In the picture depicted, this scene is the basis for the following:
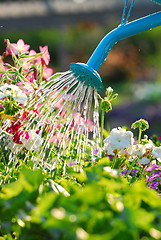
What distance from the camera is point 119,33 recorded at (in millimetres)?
916

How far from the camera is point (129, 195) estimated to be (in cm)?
60

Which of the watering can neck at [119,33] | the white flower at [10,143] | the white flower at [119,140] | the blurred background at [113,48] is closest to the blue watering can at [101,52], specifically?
the watering can neck at [119,33]

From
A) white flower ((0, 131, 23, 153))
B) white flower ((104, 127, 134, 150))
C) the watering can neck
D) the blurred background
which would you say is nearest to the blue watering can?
the watering can neck

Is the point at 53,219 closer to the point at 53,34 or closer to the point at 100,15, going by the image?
the point at 100,15

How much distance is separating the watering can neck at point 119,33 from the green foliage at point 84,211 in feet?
0.95

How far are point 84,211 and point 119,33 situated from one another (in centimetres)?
49

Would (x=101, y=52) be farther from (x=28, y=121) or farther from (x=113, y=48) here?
(x=113, y=48)

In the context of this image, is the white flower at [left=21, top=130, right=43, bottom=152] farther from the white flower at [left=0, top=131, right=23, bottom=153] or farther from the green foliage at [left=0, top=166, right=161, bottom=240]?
the green foliage at [left=0, top=166, right=161, bottom=240]

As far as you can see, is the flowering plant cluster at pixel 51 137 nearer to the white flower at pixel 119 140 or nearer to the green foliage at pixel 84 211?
the white flower at pixel 119 140

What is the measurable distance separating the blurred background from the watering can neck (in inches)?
59.2

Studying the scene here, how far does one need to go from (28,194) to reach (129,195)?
144mm

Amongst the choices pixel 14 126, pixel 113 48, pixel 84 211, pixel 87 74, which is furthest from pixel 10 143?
pixel 113 48

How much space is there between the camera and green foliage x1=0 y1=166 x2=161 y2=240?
523 millimetres

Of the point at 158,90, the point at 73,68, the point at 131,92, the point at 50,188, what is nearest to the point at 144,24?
A: the point at 73,68
